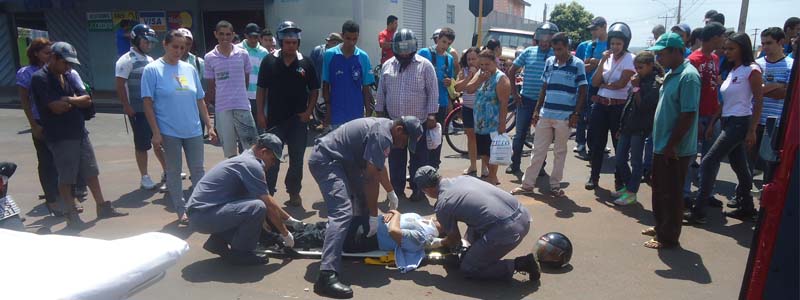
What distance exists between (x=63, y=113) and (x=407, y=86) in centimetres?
328

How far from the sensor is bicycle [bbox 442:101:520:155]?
8367 millimetres

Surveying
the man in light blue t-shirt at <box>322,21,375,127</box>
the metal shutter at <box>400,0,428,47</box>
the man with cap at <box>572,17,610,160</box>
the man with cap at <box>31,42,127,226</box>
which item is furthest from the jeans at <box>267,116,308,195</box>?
the metal shutter at <box>400,0,428,47</box>

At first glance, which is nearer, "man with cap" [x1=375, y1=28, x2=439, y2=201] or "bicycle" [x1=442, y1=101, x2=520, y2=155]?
"man with cap" [x1=375, y1=28, x2=439, y2=201]

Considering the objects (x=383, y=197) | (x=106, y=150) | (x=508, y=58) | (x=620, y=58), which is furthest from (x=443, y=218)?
(x=508, y=58)

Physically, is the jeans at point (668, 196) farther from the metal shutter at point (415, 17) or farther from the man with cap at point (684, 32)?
the metal shutter at point (415, 17)

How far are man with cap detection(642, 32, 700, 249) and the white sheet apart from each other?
3.85 m

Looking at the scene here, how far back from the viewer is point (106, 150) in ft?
29.3

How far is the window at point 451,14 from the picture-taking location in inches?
745

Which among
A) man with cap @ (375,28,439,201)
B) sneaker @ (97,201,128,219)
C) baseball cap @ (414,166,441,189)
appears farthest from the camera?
man with cap @ (375,28,439,201)

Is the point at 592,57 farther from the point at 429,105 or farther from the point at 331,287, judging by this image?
the point at 331,287

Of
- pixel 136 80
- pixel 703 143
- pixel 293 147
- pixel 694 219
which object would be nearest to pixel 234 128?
pixel 293 147

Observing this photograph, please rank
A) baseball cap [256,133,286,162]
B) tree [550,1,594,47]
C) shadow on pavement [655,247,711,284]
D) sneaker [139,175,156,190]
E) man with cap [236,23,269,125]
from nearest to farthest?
shadow on pavement [655,247,711,284] → baseball cap [256,133,286,162] → sneaker [139,175,156,190] → man with cap [236,23,269,125] → tree [550,1,594,47]

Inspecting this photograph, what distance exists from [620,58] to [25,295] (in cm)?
601

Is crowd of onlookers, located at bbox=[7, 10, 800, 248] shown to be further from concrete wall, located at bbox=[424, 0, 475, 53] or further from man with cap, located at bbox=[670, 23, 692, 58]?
concrete wall, located at bbox=[424, 0, 475, 53]
